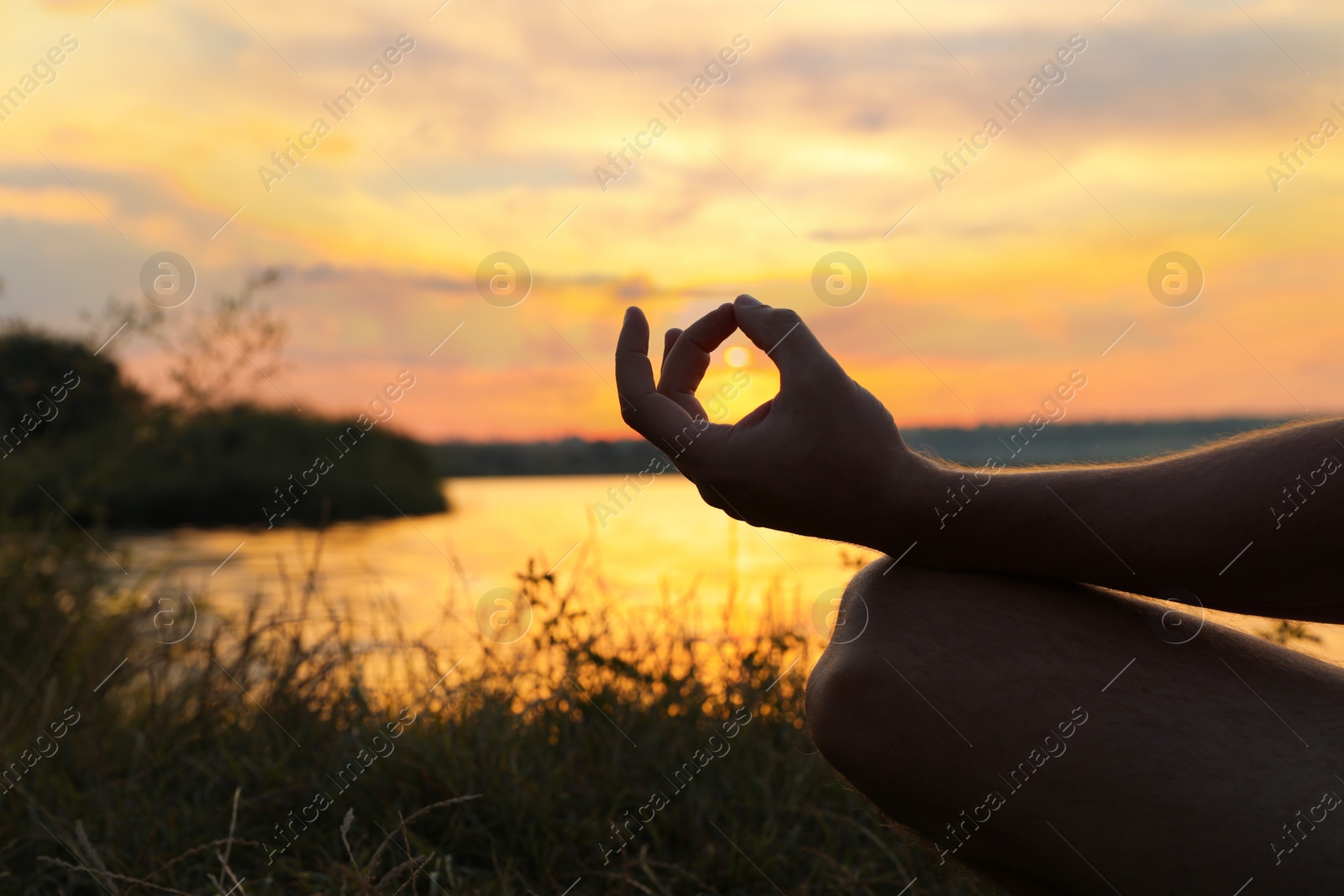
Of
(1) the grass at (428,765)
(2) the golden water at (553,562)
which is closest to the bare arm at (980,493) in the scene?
(2) the golden water at (553,562)

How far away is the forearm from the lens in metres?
1.28

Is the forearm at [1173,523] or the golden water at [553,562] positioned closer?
the forearm at [1173,523]

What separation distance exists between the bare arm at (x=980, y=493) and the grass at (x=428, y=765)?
2.17ft

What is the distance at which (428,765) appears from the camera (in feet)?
8.95

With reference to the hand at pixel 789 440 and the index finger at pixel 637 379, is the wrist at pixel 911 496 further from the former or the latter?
the index finger at pixel 637 379

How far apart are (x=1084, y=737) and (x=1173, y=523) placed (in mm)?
318

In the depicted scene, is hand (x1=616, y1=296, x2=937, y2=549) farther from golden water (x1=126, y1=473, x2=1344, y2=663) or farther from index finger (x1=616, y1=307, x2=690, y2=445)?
golden water (x1=126, y1=473, x2=1344, y2=663)

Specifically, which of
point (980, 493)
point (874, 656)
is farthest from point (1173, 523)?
point (874, 656)

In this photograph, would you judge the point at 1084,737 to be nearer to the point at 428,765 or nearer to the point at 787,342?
the point at 787,342

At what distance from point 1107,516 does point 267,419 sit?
18.6m

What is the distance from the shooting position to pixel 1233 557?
132cm

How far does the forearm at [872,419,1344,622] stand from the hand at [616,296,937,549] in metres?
0.05

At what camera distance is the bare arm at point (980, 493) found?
4.28 feet

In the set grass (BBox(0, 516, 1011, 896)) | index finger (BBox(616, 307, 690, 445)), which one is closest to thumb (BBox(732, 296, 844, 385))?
index finger (BBox(616, 307, 690, 445))
